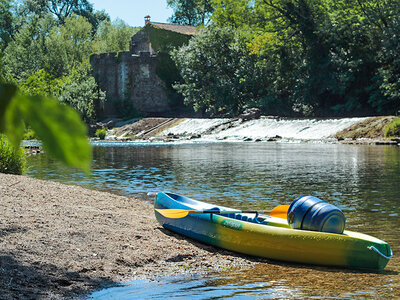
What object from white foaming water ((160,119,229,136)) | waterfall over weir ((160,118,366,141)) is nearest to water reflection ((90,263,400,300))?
waterfall over weir ((160,118,366,141))

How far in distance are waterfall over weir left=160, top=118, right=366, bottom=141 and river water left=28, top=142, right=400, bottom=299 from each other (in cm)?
718

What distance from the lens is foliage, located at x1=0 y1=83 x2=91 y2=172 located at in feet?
2.49

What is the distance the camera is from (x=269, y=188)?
11977mm

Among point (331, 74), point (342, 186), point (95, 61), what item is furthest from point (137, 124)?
point (342, 186)

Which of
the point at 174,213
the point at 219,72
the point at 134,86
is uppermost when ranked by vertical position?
the point at 219,72

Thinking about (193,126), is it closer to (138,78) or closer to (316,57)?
(316,57)

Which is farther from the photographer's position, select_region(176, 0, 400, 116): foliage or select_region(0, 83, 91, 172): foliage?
select_region(176, 0, 400, 116): foliage

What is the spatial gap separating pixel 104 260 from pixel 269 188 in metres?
7.03

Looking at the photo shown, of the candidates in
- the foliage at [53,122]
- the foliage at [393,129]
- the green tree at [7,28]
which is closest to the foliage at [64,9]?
the green tree at [7,28]

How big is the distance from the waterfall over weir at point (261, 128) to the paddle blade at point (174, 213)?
2269cm

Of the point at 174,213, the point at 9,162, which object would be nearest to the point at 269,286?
the point at 174,213

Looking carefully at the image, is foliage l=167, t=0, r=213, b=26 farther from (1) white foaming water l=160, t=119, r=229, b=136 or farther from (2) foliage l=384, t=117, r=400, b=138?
(2) foliage l=384, t=117, r=400, b=138

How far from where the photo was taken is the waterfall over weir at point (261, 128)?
29.8 meters

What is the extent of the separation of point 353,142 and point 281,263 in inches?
835
